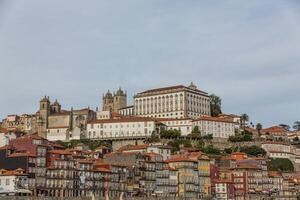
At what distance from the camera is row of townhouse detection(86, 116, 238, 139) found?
233 feet

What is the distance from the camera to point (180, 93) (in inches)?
3078

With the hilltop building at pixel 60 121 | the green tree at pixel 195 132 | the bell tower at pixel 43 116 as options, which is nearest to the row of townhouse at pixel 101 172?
the green tree at pixel 195 132

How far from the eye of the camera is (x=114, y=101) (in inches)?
3595

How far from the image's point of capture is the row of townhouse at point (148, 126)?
70875 millimetres

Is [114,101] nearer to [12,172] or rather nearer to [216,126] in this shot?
[216,126]

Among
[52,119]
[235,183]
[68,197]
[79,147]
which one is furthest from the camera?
[52,119]

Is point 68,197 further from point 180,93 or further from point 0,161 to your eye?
point 180,93

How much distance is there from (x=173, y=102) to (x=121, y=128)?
9950mm

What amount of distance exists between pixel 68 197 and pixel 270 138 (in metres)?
38.4

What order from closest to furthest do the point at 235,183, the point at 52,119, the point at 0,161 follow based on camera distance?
1. the point at 0,161
2. the point at 235,183
3. the point at 52,119

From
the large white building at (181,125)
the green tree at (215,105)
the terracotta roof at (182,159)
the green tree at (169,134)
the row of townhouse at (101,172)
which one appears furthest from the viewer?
the green tree at (215,105)

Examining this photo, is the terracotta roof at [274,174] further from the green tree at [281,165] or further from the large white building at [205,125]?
the large white building at [205,125]

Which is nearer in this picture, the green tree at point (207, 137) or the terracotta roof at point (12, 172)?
the terracotta roof at point (12, 172)

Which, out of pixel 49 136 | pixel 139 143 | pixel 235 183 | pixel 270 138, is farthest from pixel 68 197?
pixel 270 138
